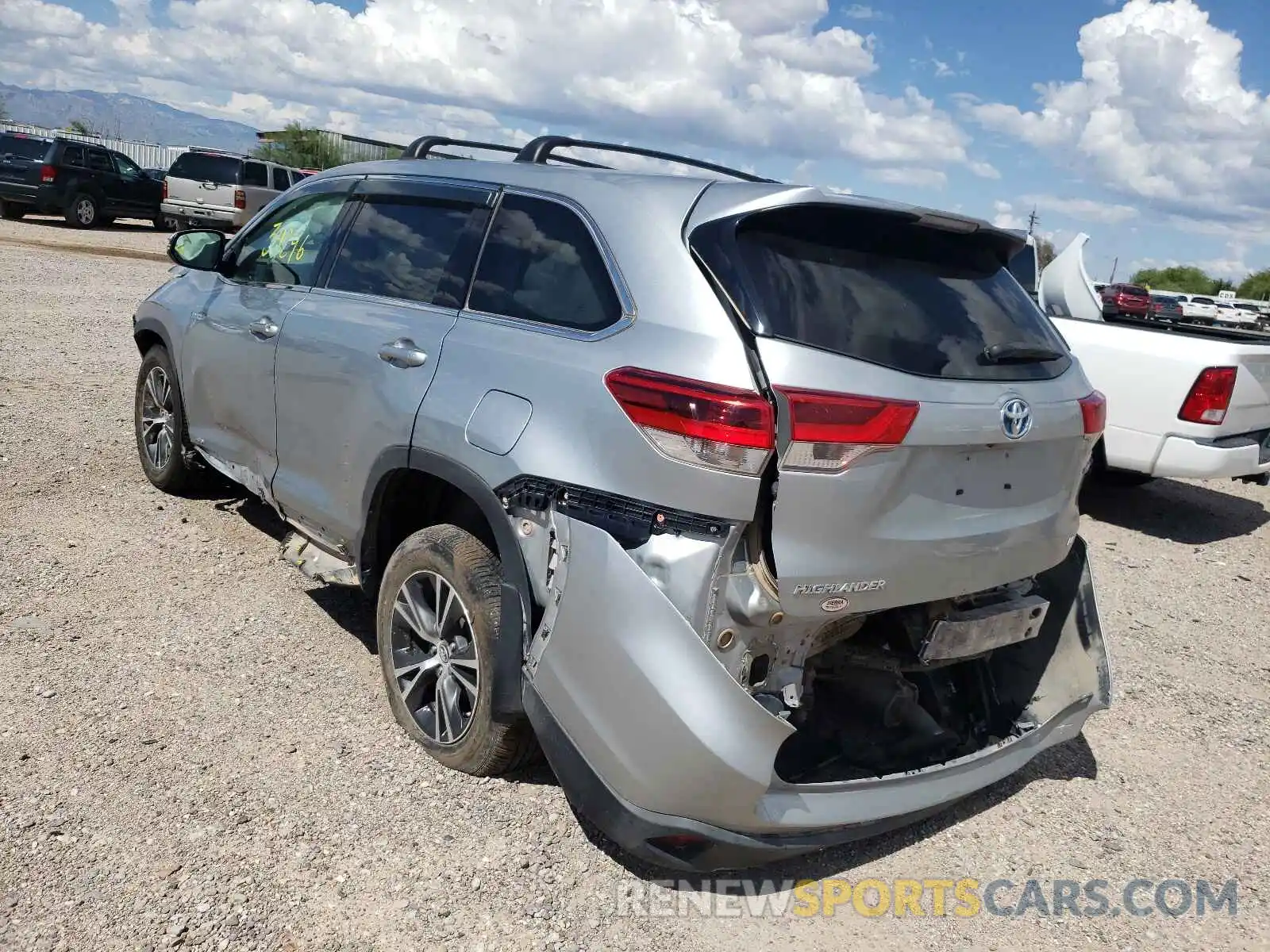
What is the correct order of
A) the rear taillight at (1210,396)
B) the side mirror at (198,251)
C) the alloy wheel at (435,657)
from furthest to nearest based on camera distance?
1. the rear taillight at (1210,396)
2. the side mirror at (198,251)
3. the alloy wheel at (435,657)

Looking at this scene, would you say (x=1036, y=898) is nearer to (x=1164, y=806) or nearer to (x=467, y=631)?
(x=1164, y=806)

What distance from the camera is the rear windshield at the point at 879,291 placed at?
2.70 metres

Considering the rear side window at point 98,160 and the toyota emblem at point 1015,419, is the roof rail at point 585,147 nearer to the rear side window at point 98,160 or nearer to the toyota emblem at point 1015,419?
the toyota emblem at point 1015,419

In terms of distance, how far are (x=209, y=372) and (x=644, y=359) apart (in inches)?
114

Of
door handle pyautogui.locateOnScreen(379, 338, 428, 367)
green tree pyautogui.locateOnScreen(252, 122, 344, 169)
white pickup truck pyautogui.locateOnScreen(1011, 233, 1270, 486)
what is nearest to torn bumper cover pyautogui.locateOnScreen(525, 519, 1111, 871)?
door handle pyautogui.locateOnScreen(379, 338, 428, 367)

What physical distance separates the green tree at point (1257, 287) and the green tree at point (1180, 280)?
83.5 inches

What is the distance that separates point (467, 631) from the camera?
3277 millimetres

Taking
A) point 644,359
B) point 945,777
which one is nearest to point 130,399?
point 644,359

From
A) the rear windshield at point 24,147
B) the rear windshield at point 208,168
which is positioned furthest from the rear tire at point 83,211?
the rear windshield at point 208,168

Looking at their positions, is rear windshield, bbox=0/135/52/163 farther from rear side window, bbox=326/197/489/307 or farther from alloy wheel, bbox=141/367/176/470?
rear side window, bbox=326/197/489/307

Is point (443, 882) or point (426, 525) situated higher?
point (426, 525)

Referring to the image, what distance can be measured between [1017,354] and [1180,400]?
14.9 ft

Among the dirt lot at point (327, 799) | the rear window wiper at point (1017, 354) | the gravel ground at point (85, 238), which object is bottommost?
the dirt lot at point (327, 799)

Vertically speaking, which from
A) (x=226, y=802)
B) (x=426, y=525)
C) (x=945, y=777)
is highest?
(x=426, y=525)
